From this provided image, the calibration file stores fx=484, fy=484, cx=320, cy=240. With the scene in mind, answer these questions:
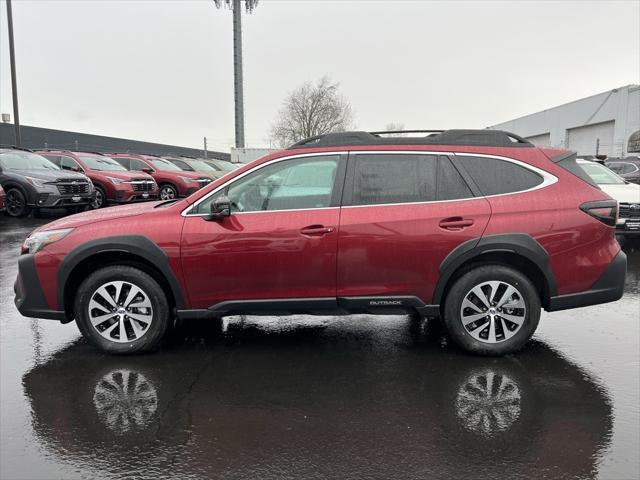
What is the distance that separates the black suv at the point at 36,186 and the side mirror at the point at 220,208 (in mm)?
10640

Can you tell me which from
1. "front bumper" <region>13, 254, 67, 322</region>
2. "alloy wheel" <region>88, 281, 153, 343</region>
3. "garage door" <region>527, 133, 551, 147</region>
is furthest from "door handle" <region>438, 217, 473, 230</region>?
"garage door" <region>527, 133, 551, 147</region>

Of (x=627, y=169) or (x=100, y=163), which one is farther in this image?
(x=100, y=163)

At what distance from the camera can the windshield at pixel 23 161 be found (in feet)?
43.3

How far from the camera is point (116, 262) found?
13.7ft

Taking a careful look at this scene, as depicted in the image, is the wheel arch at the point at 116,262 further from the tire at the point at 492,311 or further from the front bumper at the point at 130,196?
Answer: the front bumper at the point at 130,196

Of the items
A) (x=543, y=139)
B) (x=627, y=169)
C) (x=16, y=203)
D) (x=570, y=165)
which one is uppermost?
(x=543, y=139)

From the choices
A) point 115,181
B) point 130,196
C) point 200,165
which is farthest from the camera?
point 200,165

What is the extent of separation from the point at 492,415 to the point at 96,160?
53.4 ft

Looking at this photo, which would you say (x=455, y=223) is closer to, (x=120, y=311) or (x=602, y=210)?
(x=602, y=210)

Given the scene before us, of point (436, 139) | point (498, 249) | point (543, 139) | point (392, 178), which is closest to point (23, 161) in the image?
point (392, 178)

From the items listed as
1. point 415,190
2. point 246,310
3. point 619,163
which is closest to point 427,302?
point 415,190

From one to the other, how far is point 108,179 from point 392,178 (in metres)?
13.0

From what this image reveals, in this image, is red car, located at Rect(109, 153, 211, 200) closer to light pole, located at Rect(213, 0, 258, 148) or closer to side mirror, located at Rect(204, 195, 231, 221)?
side mirror, located at Rect(204, 195, 231, 221)

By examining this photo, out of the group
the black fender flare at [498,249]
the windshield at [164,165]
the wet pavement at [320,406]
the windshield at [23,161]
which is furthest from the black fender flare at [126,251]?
the windshield at [164,165]
